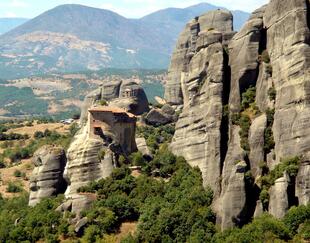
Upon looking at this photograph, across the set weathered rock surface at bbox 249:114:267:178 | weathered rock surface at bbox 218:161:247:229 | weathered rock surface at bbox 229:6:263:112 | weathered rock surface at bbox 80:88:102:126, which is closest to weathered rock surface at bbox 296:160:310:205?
weathered rock surface at bbox 218:161:247:229

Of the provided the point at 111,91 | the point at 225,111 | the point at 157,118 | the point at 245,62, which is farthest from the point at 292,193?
the point at 111,91

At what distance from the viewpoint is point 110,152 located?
68.4 meters

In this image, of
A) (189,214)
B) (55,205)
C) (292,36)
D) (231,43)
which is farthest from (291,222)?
(55,205)

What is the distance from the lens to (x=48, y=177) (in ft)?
232

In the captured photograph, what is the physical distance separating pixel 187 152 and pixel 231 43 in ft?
35.6

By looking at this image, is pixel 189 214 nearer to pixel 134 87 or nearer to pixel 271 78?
pixel 271 78

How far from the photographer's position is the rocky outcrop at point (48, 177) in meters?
70.5

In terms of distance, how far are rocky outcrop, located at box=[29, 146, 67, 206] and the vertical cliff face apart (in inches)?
459

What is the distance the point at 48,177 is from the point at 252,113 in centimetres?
2202

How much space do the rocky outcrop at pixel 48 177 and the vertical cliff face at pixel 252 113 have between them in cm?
1167

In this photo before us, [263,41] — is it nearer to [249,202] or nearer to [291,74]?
[291,74]

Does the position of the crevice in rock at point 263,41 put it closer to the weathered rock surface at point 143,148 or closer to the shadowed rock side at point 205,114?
the shadowed rock side at point 205,114

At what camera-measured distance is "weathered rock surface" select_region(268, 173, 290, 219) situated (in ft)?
170

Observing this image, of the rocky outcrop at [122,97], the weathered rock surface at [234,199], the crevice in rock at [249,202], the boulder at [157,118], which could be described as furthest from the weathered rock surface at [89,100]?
the crevice in rock at [249,202]
